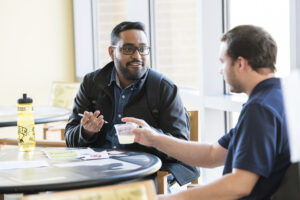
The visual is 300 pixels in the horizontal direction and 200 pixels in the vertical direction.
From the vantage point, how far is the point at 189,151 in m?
2.56

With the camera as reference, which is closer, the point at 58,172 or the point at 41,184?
the point at 41,184

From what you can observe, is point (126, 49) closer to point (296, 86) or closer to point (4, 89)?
point (296, 86)

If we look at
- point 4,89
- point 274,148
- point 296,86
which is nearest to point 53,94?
point 4,89

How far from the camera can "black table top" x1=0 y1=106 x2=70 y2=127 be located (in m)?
3.97

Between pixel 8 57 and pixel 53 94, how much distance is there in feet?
4.12

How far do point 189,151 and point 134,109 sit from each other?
687 millimetres

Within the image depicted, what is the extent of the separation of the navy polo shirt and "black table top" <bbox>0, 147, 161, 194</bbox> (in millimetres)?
506

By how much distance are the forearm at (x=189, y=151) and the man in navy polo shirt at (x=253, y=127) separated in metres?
0.36

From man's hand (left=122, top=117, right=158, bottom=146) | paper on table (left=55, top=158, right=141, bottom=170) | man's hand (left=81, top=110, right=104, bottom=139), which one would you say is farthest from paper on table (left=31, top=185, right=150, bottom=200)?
man's hand (left=81, top=110, right=104, bottom=139)

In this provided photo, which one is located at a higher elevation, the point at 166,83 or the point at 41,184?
the point at 166,83

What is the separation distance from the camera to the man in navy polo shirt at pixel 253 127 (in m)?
1.94

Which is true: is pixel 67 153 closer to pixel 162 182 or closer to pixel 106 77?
pixel 162 182

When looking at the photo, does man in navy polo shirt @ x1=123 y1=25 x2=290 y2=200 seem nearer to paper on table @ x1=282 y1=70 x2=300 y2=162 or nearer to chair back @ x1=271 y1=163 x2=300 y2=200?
chair back @ x1=271 y1=163 x2=300 y2=200

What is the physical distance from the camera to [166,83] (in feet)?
10.5
